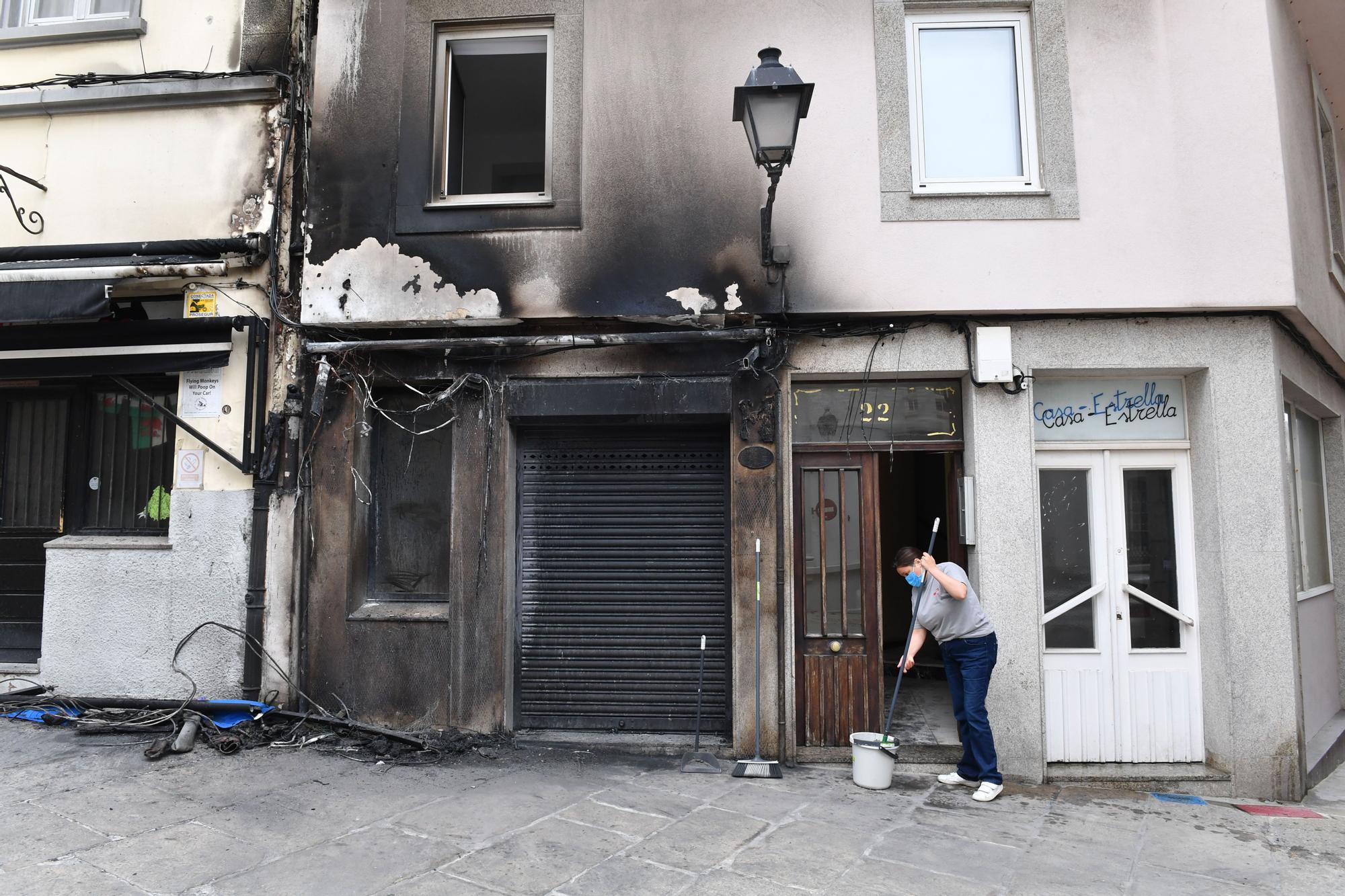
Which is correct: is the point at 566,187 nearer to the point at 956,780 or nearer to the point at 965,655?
the point at 965,655

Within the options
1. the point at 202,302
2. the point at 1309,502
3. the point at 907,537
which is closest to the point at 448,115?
the point at 202,302

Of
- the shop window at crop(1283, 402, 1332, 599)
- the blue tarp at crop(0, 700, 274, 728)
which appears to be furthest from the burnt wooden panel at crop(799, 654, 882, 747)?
the blue tarp at crop(0, 700, 274, 728)

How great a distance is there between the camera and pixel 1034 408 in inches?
276

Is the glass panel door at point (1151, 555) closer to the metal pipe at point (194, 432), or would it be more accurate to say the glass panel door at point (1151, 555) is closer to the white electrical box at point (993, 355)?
the white electrical box at point (993, 355)

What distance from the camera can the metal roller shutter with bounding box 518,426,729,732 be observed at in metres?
7.16

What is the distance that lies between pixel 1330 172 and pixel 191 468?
38.3 ft

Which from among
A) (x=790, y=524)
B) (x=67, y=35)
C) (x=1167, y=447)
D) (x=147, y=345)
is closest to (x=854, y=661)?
(x=790, y=524)

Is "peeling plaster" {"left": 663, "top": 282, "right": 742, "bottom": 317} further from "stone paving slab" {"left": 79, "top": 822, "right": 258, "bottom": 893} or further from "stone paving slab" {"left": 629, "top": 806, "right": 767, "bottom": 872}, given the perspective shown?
"stone paving slab" {"left": 79, "top": 822, "right": 258, "bottom": 893}

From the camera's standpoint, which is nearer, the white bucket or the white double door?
the white bucket

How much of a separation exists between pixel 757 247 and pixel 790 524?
7.53 feet

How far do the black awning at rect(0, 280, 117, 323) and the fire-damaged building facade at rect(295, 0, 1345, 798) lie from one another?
164 cm

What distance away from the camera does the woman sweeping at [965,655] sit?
6109 millimetres

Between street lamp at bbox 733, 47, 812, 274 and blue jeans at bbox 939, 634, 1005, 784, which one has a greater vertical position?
street lamp at bbox 733, 47, 812, 274

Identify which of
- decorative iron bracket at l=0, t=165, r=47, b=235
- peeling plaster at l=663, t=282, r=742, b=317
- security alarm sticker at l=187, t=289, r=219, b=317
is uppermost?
decorative iron bracket at l=0, t=165, r=47, b=235
